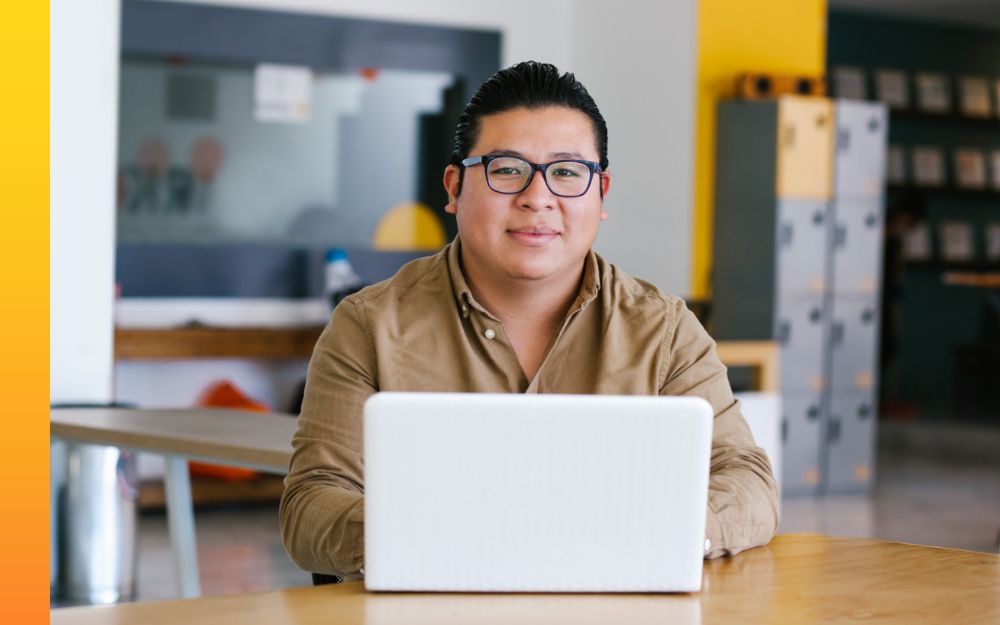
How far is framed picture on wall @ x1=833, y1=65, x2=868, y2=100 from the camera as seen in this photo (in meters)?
10.3

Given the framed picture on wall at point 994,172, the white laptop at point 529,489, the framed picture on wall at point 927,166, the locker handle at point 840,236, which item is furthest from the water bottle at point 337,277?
the framed picture on wall at point 994,172

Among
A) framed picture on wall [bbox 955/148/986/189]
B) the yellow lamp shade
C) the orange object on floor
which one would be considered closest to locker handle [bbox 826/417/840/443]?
the yellow lamp shade

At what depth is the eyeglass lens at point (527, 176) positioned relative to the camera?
1778 millimetres

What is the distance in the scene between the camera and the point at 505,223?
1.79 m

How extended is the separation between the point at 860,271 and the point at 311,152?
9.00 ft

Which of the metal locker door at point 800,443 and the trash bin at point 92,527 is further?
the metal locker door at point 800,443

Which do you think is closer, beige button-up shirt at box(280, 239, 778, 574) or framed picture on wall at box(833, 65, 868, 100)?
beige button-up shirt at box(280, 239, 778, 574)

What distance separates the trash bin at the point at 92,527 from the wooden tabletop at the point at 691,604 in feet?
9.44

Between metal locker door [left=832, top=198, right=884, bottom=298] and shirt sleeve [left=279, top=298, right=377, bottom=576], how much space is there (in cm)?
509

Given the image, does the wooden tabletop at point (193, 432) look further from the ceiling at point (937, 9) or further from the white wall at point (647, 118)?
the ceiling at point (937, 9)

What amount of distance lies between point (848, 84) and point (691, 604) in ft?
31.4

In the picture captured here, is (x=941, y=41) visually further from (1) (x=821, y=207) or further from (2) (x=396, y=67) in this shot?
(2) (x=396, y=67)

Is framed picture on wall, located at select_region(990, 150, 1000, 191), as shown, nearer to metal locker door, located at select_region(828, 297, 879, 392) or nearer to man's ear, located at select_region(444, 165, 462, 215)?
metal locker door, located at select_region(828, 297, 879, 392)

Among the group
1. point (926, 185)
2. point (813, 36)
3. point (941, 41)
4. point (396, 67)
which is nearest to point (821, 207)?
point (813, 36)
